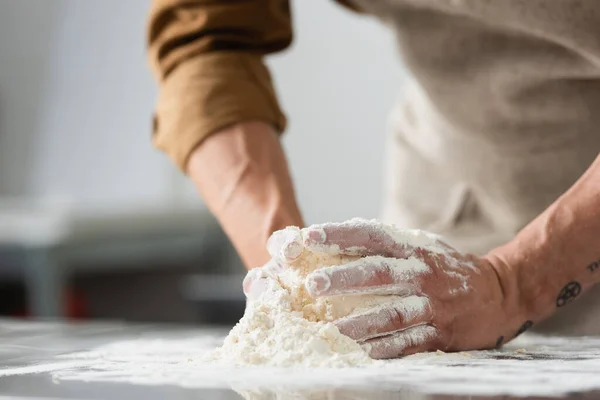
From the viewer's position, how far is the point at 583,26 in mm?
836

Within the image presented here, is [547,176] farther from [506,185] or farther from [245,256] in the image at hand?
[245,256]

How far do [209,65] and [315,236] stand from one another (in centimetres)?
44

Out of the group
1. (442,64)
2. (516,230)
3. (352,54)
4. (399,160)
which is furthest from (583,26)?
(352,54)

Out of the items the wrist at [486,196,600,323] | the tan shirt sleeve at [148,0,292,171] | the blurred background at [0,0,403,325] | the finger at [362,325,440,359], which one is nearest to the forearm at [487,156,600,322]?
the wrist at [486,196,600,323]

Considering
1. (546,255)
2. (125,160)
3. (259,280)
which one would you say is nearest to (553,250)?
(546,255)

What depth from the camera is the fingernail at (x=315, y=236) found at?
2.10 ft

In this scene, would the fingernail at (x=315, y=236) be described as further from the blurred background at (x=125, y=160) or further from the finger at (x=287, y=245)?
the blurred background at (x=125, y=160)

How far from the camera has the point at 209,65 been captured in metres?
1.02

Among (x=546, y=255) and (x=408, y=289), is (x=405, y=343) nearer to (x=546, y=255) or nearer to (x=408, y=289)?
(x=408, y=289)

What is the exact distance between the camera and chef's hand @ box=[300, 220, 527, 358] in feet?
2.10

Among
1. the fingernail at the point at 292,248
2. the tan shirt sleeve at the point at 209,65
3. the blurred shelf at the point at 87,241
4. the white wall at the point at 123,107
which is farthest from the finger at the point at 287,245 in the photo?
the white wall at the point at 123,107

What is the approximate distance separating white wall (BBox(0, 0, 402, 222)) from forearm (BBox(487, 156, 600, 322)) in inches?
68.6

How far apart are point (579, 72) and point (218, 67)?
44 centimetres

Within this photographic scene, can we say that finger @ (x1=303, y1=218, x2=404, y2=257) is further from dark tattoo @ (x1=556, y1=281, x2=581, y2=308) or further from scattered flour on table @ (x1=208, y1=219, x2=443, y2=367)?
dark tattoo @ (x1=556, y1=281, x2=581, y2=308)
